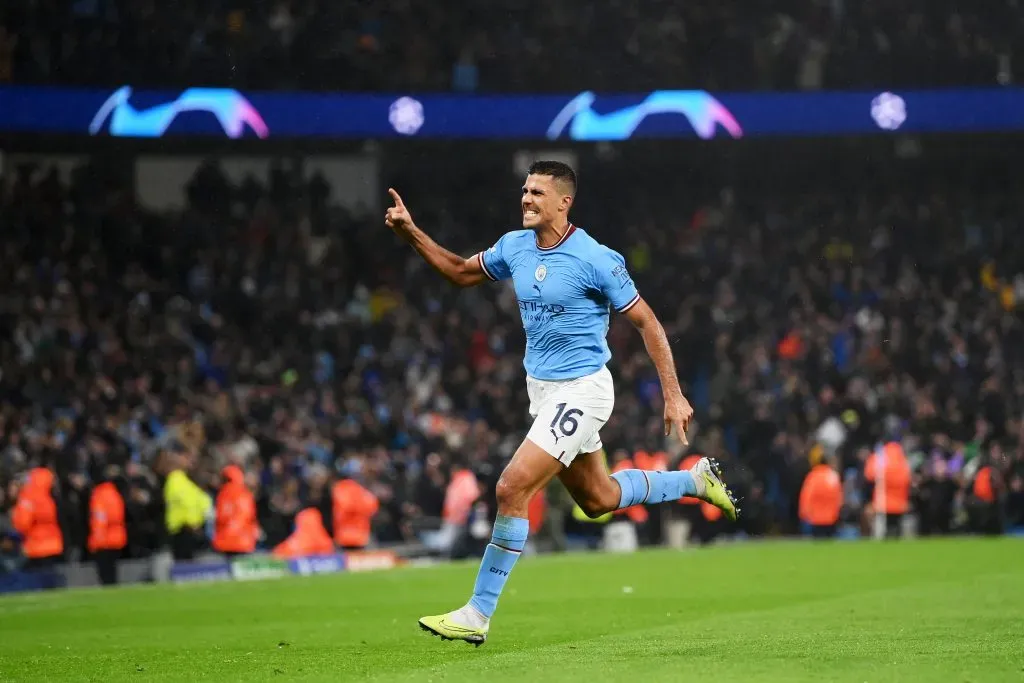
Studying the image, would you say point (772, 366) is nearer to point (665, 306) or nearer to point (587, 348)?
point (665, 306)

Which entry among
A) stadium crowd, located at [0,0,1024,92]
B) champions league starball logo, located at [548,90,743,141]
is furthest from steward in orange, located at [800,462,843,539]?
stadium crowd, located at [0,0,1024,92]

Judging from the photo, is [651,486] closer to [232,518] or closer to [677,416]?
[677,416]

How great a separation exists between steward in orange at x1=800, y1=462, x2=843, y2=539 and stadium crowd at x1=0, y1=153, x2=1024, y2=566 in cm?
47

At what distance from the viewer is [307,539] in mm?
20812

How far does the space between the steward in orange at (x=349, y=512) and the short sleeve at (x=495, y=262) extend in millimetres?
12344

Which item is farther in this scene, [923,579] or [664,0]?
[664,0]

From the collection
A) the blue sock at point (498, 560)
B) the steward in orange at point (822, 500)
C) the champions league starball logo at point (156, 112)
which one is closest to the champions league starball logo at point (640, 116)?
the champions league starball logo at point (156, 112)

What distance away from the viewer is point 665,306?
92.9 ft

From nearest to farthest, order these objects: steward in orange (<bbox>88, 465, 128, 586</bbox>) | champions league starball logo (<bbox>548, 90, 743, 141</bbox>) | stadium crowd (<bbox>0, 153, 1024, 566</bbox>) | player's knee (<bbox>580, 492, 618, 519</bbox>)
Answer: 1. player's knee (<bbox>580, 492, 618, 519</bbox>)
2. steward in orange (<bbox>88, 465, 128, 586</bbox>)
3. stadium crowd (<bbox>0, 153, 1024, 566</bbox>)
4. champions league starball logo (<bbox>548, 90, 743, 141</bbox>)

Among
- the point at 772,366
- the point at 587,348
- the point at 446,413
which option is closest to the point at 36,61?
the point at 446,413

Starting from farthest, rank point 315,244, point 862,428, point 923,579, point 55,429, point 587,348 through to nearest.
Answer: point 315,244, point 862,428, point 55,429, point 923,579, point 587,348

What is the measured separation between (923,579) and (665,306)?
14.0 meters

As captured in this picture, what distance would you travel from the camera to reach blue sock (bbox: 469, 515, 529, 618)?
8.46 metres

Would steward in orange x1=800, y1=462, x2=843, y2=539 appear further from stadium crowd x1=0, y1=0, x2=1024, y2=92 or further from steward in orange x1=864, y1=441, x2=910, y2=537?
stadium crowd x1=0, y1=0, x2=1024, y2=92
